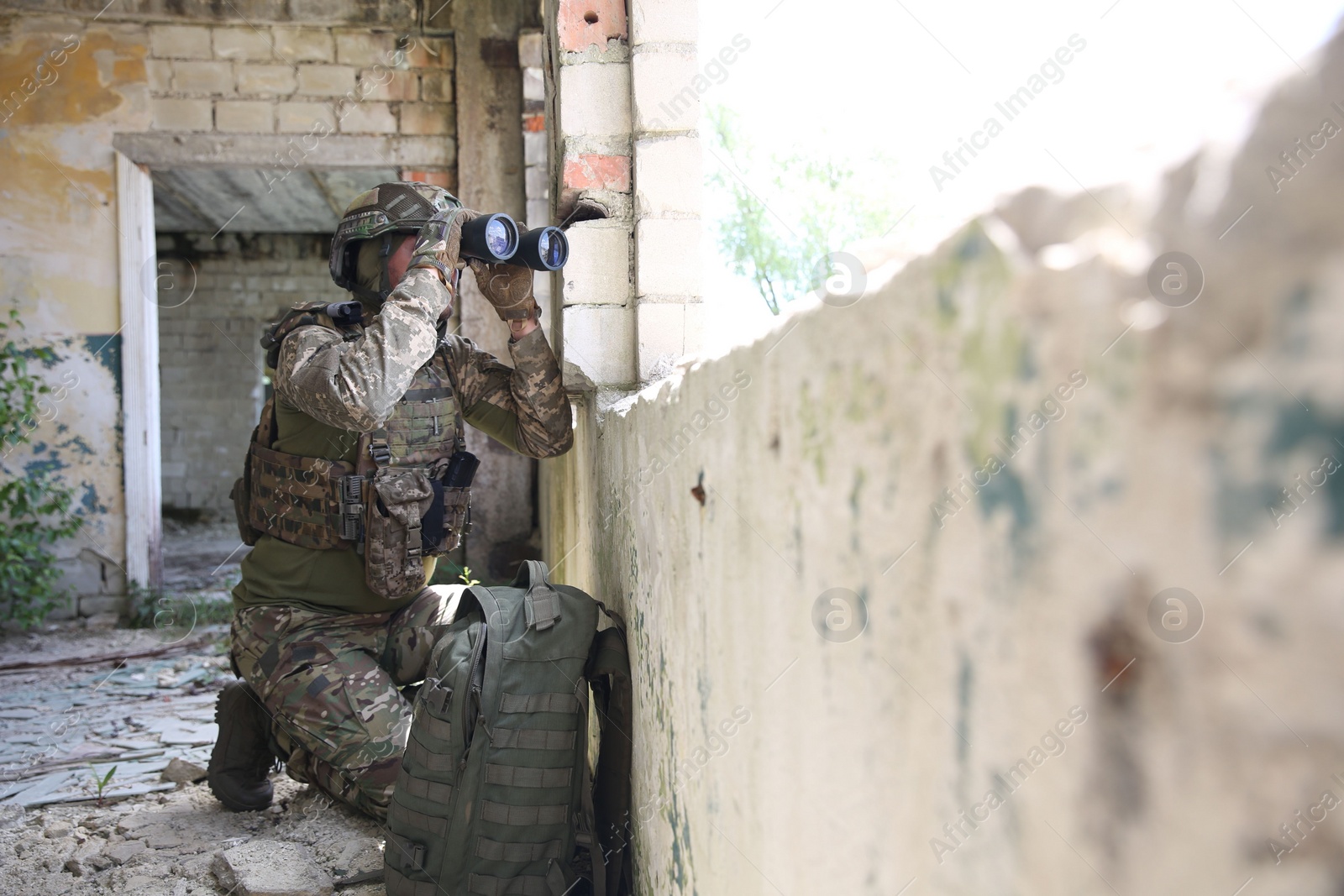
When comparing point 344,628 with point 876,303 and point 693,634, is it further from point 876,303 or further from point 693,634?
point 876,303

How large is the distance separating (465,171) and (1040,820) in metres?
4.66

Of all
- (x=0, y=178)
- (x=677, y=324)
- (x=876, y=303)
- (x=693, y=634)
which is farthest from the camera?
(x=0, y=178)

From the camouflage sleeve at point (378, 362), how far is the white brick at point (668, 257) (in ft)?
1.44

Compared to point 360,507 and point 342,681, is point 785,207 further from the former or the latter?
point 342,681

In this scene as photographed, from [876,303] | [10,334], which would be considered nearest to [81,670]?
[10,334]

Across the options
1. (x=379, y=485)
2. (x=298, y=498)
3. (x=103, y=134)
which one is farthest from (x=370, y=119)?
(x=379, y=485)

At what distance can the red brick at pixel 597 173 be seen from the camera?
2.01 metres

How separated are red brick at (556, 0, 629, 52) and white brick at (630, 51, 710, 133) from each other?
0.35 ft

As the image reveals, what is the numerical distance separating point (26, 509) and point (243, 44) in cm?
244

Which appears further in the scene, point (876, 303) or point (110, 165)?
point (110, 165)

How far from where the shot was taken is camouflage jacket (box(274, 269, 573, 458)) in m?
1.91

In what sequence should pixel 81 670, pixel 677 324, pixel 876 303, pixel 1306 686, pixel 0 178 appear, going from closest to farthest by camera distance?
1. pixel 1306 686
2. pixel 876 303
3. pixel 677 324
4. pixel 81 670
5. pixel 0 178

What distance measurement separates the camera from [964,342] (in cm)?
46

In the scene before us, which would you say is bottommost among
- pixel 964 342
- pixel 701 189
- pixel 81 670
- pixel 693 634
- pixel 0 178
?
pixel 81 670
